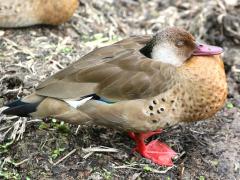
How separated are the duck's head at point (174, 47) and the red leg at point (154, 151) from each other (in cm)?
59

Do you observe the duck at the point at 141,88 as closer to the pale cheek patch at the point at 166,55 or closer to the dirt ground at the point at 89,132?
the pale cheek patch at the point at 166,55

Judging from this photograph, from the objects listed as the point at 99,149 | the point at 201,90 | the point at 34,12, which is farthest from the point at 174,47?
the point at 34,12

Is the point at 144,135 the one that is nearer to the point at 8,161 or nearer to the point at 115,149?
A: the point at 115,149

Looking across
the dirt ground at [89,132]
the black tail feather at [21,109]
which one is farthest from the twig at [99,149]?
the black tail feather at [21,109]

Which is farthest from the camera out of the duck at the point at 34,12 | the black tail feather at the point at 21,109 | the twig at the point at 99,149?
the duck at the point at 34,12

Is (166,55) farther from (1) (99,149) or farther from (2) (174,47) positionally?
(1) (99,149)

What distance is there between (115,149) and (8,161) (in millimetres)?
751

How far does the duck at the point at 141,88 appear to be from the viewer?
11.6 feet

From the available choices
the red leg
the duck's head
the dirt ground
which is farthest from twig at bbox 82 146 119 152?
the duck's head

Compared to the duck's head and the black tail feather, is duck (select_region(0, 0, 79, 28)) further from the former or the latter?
the duck's head

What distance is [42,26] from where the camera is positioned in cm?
535

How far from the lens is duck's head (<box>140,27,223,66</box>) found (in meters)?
3.63

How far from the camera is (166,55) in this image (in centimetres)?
364

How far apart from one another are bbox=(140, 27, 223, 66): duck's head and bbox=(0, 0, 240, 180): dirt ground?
71 cm
